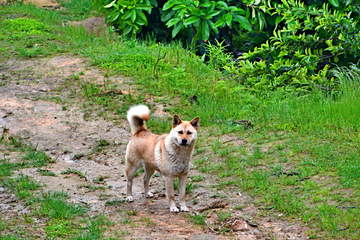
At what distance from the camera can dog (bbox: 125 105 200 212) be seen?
17.5 ft

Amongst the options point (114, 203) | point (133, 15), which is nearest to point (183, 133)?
point (114, 203)

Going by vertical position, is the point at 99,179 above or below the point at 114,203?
below

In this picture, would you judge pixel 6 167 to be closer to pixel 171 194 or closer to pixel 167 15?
pixel 171 194

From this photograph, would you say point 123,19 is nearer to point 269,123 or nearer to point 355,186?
point 269,123

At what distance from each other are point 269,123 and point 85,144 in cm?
362

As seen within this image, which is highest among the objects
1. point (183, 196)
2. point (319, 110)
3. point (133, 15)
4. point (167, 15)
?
point (167, 15)

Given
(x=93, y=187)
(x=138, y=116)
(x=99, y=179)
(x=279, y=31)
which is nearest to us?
(x=138, y=116)

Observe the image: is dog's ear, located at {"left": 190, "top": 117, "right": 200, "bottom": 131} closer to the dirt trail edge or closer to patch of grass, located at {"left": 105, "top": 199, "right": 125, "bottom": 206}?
the dirt trail edge

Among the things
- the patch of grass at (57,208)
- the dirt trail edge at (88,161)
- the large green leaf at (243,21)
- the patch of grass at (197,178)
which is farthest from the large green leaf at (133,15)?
the patch of grass at (57,208)

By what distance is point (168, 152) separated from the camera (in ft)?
17.7

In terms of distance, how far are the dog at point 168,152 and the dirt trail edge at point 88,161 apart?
39cm

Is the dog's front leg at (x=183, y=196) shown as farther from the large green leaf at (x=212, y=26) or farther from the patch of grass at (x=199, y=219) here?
the large green leaf at (x=212, y=26)

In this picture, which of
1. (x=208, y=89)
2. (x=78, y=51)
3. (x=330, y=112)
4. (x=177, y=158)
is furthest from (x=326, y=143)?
(x=78, y=51)

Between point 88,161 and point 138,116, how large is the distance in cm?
197
